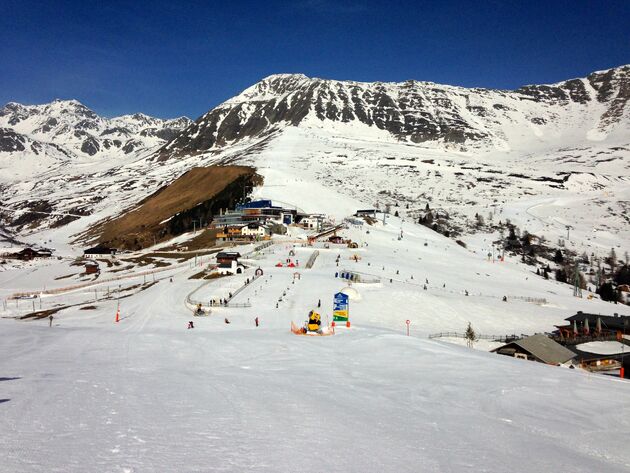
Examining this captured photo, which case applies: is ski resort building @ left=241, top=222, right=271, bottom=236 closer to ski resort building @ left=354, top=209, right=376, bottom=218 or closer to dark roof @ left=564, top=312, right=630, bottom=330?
ski resort building @ left=354, top=209, right=376, bottom=218

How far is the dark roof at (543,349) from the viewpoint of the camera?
33250mm

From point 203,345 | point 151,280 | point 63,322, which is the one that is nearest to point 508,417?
point 203,345

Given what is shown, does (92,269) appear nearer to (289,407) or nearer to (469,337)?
(469,337)

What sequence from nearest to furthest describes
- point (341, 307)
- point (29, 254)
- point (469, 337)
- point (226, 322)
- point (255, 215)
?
point (341, 307) < point (226, 322) < point (469, 337) < point (29, 254) < point (255, 215)

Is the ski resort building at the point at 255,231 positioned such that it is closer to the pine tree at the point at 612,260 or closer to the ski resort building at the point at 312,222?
the ski resort building at the point at 312,222

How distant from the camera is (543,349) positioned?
113 ft

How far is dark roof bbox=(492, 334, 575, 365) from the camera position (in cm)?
3325

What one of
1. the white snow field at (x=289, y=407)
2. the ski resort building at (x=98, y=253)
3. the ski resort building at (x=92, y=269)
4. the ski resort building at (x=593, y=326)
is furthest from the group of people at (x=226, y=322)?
the ski resort building at (x=98, y=253)

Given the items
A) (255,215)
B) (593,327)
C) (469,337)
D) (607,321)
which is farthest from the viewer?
(255,215)

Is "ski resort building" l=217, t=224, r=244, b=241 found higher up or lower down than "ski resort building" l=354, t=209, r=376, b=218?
lower down

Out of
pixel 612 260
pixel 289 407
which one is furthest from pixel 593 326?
pixel 612 260

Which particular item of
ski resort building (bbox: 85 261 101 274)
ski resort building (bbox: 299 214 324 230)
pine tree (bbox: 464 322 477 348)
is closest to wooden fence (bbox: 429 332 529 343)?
pine tree (bbox: 464 322 477 348)

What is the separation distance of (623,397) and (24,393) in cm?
1812

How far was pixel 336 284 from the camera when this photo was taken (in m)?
56.5
